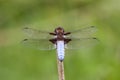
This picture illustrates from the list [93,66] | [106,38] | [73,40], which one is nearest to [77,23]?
[106,38]

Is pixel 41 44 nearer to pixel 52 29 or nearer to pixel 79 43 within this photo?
pixel 79 43

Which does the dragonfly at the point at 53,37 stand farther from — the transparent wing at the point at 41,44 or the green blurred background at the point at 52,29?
the green blurred background at the point at 52,29

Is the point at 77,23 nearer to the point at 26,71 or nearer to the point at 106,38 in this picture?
the point at 106,38

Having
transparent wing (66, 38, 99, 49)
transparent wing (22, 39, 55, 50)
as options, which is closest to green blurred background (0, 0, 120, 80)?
transparent wing (66, 38, 99, 49)

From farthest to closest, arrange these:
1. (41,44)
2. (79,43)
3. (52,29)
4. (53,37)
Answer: (52,29) < (79,43) < (41,44) < (53,37)

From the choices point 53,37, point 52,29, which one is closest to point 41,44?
point 53,37

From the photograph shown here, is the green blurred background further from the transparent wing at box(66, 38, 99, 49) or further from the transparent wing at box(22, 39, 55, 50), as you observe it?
the transparent wing at box(22, 39, 55, 50)

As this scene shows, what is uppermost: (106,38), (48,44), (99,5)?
(99,5)

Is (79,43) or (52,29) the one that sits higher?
(52,29)
